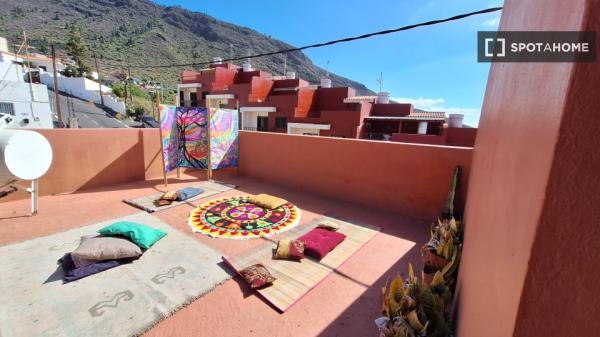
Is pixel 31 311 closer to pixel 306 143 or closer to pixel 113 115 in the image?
pixel 306 143

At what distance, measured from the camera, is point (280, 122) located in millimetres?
18234

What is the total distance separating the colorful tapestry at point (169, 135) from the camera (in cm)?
614

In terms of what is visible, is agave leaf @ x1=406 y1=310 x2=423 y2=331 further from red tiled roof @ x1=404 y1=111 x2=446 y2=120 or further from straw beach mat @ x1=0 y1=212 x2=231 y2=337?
red tiled roof @ x1=404 y1=111 x2=446 y2=120

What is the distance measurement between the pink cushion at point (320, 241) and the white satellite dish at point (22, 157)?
470 cm

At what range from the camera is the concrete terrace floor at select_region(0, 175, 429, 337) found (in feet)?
7.25

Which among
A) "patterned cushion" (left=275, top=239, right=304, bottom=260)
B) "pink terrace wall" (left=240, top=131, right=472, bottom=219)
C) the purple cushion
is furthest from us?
"pink terrace wall" (left=240, top=131, right=472, bottom=219)

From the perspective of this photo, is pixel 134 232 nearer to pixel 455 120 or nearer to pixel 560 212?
pixel 560 212

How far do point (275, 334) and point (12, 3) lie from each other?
96.0 meters

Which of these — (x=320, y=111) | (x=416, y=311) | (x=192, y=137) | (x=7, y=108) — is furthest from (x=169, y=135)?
(x=7, y=108)

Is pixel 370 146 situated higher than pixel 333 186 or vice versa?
pixel 370 146

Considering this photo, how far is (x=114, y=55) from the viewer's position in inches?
1874

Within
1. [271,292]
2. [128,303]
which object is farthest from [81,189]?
[271,292]

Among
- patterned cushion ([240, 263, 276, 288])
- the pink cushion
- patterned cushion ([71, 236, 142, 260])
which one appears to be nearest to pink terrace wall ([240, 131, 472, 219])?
the pink cushion

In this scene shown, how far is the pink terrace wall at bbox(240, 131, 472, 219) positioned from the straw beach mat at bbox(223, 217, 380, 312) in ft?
3.79
